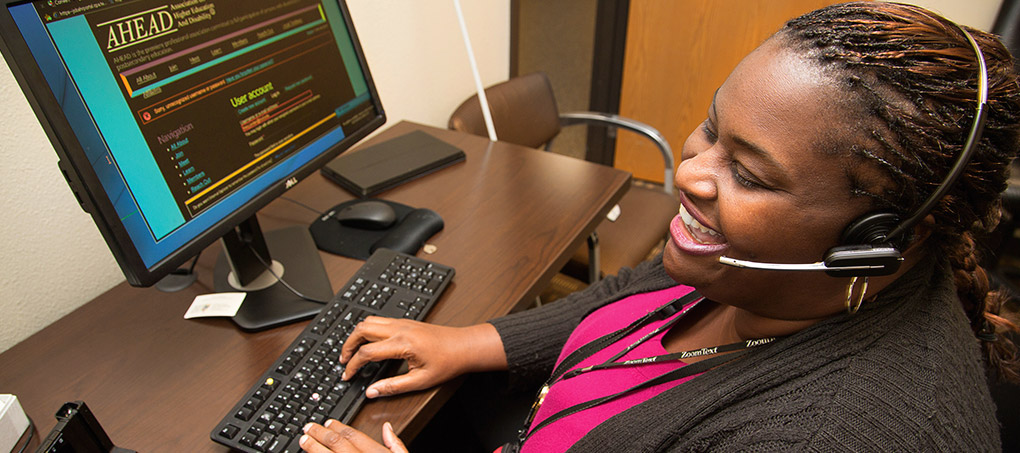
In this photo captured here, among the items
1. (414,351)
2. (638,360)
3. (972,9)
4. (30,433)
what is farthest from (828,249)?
(972,9)

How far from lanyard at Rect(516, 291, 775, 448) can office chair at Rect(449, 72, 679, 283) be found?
0.61 m

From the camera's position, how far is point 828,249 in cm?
52

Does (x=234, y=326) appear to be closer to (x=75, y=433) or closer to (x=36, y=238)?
(x=75, y=433)

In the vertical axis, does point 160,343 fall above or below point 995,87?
below

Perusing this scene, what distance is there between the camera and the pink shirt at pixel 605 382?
0.71 meters

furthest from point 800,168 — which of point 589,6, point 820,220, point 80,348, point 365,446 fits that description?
point 589,6

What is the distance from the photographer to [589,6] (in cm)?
258

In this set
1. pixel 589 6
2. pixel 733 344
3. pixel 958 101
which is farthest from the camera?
pixel 589 6

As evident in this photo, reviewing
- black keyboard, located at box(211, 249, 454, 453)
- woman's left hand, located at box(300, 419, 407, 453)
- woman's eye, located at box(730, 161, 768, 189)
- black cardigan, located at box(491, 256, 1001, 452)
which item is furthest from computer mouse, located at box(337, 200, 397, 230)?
woman's eye, located at box(730, 161, 768, 189)

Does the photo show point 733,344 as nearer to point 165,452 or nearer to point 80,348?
point 165,452

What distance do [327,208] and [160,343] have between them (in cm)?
42

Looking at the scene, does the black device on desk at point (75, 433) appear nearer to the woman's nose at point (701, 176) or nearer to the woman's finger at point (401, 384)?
the woman's finger at point (401, 384)

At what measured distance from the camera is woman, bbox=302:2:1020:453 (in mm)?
476

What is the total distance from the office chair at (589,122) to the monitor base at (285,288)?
0.65 meters
